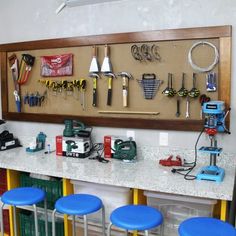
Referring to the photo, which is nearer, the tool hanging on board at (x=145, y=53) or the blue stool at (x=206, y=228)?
the blue stool at (x=206, y=228)

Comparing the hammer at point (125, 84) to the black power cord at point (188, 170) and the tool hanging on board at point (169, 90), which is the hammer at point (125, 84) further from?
the black power cord at point (188, 170)

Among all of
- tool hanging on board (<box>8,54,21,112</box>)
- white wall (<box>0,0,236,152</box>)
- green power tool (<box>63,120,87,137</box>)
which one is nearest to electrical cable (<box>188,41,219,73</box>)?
white wall (<box>0,0,236,152</box>)

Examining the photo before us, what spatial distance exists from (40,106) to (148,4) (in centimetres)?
155

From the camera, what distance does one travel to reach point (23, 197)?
2.16 meters

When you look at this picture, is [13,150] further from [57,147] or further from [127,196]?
[127,196]

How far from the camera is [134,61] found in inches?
106

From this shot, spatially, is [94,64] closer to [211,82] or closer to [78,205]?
[211,82]

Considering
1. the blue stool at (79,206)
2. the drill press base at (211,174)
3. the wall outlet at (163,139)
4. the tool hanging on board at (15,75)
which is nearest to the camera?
the blue stool at (79,206)

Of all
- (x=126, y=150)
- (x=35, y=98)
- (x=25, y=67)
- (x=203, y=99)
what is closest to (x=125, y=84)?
(x=126, y=150)

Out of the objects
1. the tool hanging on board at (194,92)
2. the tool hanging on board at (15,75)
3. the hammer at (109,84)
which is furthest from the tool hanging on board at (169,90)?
the tool hanging on board at (15,75)

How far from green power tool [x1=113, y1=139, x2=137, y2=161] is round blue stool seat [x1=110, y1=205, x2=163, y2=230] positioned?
2.36ft

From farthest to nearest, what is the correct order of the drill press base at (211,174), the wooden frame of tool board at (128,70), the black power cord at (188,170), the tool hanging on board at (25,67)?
the tool hanging on board at (25,67) → the wooden frame of tool board at (128,70) → the black power cord at (188,170) → the drill press base at (211,174)

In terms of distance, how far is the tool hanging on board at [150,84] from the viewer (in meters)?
2.63

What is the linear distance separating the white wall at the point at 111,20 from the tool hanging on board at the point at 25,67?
220mm
